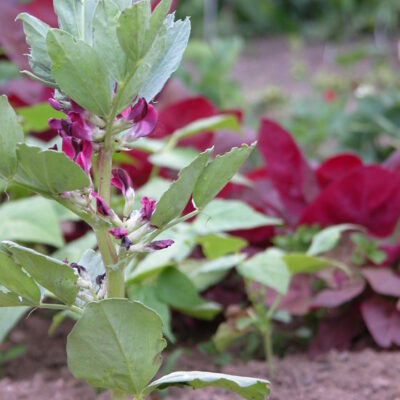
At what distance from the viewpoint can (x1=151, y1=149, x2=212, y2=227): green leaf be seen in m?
0.80

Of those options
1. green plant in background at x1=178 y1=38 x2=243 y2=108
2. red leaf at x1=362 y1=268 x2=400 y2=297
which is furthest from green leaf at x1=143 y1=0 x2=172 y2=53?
green plant in background at x1=178 y1=38 x2=243 y2=108

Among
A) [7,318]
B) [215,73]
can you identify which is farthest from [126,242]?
[215,73]

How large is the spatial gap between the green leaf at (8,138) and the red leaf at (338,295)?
882mm

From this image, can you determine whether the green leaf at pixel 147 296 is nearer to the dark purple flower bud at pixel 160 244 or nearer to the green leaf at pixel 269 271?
the green leaf at pixel 269 271

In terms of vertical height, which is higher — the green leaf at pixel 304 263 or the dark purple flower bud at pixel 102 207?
the dark purple flower bud at pixel 102 207

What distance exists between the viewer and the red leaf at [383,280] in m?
1.54

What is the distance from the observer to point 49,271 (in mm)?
824

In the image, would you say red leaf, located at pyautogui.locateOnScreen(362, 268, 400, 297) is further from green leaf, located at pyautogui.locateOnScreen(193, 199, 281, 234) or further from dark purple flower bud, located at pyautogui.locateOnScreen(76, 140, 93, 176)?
dark purple flower bud, located at pyautogui.locateOnScreen(76, 140, 93, 176)

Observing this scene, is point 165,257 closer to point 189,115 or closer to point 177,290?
point 177,290

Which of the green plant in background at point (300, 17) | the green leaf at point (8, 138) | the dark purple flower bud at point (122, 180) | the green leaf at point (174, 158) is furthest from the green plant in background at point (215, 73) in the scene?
the green plant in background at point (300, 17)

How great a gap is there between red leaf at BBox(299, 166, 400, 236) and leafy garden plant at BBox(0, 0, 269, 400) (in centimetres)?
85

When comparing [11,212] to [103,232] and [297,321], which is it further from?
[103,232]

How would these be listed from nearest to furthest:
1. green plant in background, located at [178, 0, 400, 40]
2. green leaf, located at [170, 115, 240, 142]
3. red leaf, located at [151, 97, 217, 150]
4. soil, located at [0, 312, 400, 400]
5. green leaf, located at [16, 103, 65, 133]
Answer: soil, located at [0, 312, 400, 400] < green leaf, located at [16, 103, 65, 133] < green leaf, located at [170, 115, 240, 142] < red leaf, located at [151, 97, 217, 150] < green plant in background, located at [178, 0, 400, 40]

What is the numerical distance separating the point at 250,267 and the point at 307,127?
1898mm
